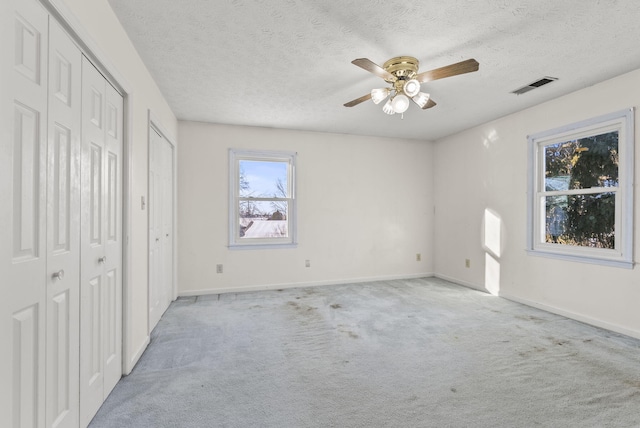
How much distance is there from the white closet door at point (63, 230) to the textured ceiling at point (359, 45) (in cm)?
87

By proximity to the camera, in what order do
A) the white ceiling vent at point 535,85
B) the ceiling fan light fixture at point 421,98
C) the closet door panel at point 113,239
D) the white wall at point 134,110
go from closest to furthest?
the white wall at point 134,110 → the closet door panel at point 113,239 → the ceiling fan light fixture at point 421,98 → the white ceiling vent at point 535,85

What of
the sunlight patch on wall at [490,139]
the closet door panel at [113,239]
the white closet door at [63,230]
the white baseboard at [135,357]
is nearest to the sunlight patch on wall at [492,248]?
the sunlight patch on wall at [490,139]

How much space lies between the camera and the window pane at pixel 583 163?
3232 millimetres

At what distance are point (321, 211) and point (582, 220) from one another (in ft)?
11.1

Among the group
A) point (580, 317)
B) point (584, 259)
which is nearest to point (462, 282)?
point (580, 317)

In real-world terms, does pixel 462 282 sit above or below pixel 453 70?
below

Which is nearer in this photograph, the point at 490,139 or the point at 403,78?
the point at 403,78

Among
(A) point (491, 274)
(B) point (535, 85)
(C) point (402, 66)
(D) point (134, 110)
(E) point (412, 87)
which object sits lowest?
(A) point (491, 274)

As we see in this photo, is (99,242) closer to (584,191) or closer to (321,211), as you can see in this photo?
(321,211)

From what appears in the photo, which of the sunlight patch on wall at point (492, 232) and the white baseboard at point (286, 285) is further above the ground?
the sunlight patch on wall at point (492, 232)

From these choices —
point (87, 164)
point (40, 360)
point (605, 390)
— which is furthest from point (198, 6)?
point (605, 390)

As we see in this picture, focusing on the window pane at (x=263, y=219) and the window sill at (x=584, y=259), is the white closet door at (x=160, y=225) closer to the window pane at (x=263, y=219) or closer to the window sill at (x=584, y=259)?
the window pane at (x=263, y=219)

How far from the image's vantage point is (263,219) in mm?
4961

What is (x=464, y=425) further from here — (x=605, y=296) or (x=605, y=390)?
(x=605, y=296)
